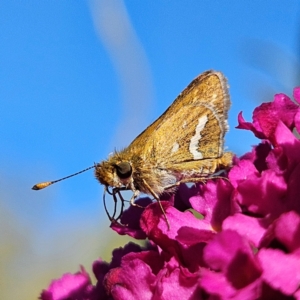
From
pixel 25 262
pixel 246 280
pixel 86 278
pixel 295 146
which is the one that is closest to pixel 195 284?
pixel 246 280

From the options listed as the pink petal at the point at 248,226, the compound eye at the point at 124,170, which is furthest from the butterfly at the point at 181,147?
the pink petal at the point at 248,226

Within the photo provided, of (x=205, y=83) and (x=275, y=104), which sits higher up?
(x=205, y=83)

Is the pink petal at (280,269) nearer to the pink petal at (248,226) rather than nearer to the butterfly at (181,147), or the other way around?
the pink petal at (248,226)

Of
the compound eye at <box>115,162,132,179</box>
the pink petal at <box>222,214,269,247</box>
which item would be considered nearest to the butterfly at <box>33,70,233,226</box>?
the compound eye at <box>115,162,132,179</box>

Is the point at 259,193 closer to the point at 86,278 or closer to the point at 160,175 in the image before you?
the point at 160,175

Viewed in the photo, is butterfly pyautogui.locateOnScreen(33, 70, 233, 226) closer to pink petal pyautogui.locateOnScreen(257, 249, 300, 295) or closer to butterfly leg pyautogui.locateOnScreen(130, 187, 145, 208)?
butterfly leg pyautogui.locateOnScreen(130, 187, 145, 208)
